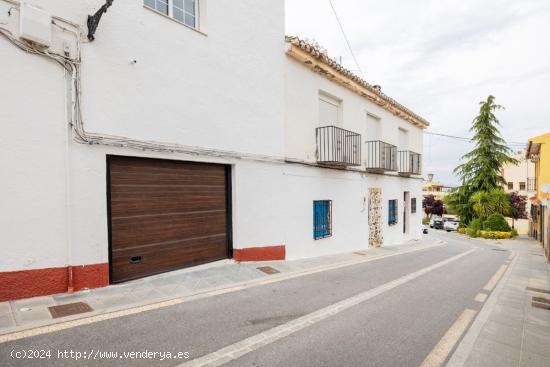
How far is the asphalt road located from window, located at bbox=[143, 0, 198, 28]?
549cm

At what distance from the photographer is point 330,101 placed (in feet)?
35.6

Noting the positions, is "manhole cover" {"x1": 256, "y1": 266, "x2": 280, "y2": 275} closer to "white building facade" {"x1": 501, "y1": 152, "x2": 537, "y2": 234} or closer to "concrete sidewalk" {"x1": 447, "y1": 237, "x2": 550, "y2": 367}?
"concrete sidewalk" {"x1": 447, "y1": 237, "x2": 550, "y2": 367}

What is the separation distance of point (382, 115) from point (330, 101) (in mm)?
4308

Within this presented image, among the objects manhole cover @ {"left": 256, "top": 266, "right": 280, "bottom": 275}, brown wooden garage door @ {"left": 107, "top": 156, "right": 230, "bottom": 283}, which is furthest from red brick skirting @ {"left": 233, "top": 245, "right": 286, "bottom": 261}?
manhole cover @ {"left": 256, "top": 266, "right": 280, "bottom": 275}

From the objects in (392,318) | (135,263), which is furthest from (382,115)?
(135,263)

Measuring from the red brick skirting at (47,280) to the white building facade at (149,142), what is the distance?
0.02 metres

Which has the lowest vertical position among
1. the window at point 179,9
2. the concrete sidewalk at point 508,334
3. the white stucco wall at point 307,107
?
the concrete sidewalk at point 508,334

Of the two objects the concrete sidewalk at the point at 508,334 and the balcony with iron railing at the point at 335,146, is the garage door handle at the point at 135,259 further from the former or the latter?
the balcony with iron railing at the point at 335,146

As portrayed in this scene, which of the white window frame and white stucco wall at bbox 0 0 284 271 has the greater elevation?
the white window frame

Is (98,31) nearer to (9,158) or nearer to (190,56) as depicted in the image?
(190,56)

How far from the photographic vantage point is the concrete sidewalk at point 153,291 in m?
3.86

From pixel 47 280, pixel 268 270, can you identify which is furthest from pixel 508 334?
pixel 47 280

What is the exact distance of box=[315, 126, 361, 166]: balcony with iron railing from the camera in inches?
390

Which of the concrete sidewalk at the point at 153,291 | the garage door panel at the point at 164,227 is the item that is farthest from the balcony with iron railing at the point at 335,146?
the garage door panel at the point at 164,227
